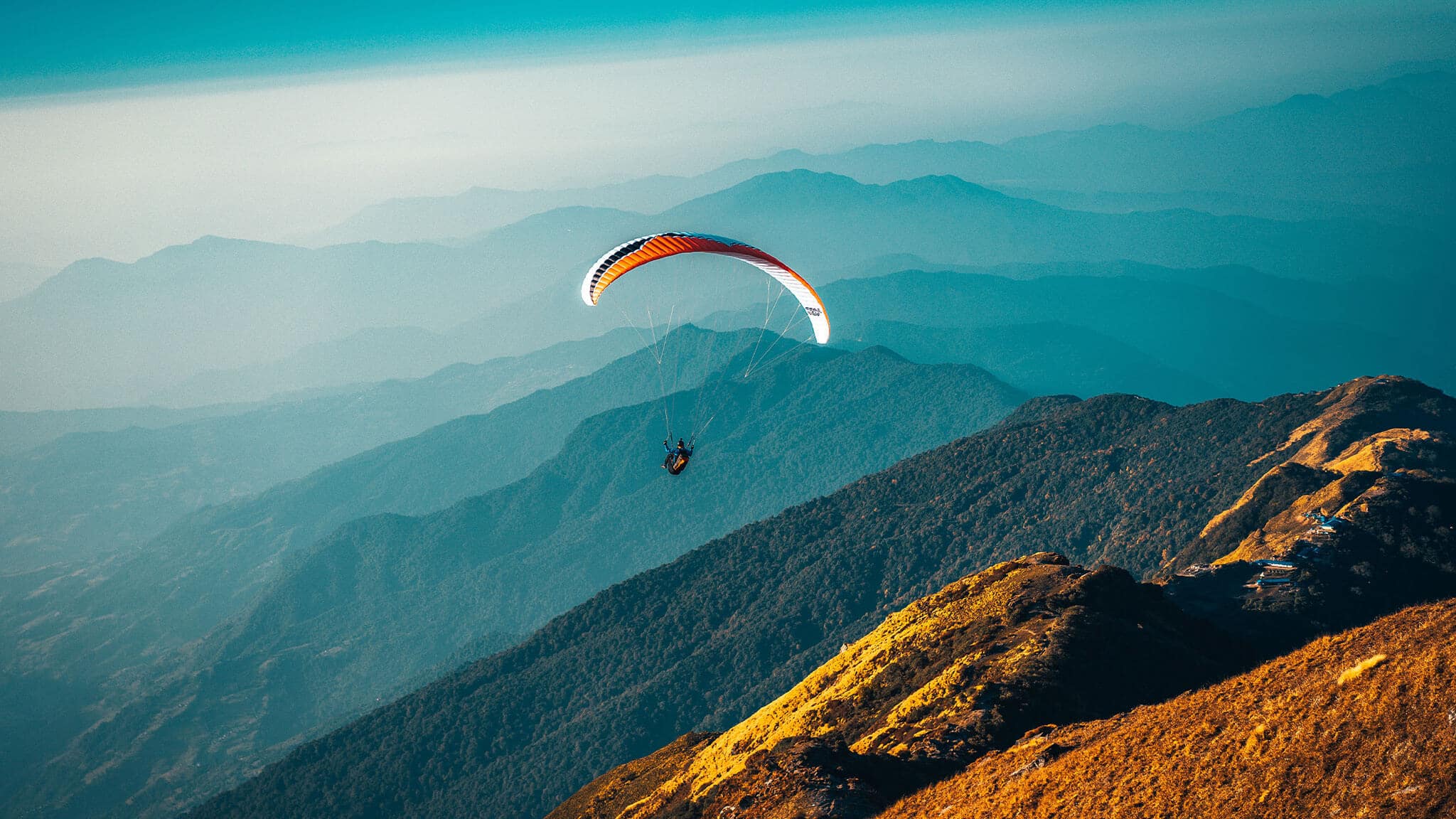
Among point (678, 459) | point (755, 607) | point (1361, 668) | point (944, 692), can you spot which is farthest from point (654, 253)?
point (755, 607)

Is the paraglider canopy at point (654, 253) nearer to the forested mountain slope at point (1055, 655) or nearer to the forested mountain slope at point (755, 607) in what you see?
Result: the forested mountain slope at point (1055, 655)

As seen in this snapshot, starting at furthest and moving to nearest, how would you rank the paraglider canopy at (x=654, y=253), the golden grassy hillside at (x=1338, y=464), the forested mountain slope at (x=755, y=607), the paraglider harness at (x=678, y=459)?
the forested mountain slope at (x=755, y=607) → the golden grassy hillside at (x=1338, y=464) → the paraglider canopy at (x=654, y=253) → the paraglider harness at (x=678, y=459)

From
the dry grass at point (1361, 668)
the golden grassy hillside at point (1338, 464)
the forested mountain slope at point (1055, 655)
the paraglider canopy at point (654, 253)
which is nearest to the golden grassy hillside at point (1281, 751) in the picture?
the dry grass at point (1361, 668)

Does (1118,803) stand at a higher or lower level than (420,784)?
higher

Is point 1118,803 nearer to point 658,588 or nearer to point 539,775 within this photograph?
point 539,775

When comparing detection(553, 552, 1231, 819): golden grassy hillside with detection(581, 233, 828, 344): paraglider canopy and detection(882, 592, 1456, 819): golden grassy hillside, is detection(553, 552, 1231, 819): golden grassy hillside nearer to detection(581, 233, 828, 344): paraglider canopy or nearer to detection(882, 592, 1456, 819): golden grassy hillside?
detection(882, 592, 1456, 819): golden grassy hillside

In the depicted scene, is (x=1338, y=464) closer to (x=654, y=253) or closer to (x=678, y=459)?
(x=678, y=459)

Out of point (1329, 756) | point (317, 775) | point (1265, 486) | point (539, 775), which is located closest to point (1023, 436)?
point (1265, 486)
